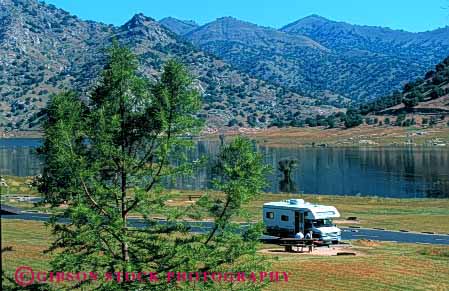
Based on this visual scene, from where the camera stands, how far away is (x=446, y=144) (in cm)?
18700

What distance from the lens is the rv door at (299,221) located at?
4454 centimetres

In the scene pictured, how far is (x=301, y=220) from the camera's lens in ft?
146

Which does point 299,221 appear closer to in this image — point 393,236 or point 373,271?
point 393,236

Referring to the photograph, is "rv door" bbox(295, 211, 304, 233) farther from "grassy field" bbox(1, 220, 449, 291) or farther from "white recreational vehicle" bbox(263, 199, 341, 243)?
"grassy field" bbox(1, 220, 449, 291)

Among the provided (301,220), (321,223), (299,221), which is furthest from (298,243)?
(299,221)

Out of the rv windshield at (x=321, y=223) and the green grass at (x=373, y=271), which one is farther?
the rv windshield at (x=321, y=223)

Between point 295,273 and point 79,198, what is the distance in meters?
18.7

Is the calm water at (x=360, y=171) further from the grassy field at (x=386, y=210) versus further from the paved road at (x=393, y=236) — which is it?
the paved road at (x=393, y=236)

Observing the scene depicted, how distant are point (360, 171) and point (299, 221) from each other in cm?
8463

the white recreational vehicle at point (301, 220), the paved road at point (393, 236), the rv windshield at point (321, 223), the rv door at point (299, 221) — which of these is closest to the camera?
the white recreational vehicle at point (301, 220)

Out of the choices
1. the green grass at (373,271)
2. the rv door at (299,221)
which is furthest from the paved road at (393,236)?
the green grass at (373,271)

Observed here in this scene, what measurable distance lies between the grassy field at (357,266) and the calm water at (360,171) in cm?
2681

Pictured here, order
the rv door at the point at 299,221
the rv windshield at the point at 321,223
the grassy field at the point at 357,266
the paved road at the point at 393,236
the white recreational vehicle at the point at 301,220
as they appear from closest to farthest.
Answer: the grassy field at the point at 357,266 → the white recreational vehicle at the point at 301,220 → the rv windshield at the point at 321,223 → the rv door at the point at 299,221 → the paved road at the point at 393,236

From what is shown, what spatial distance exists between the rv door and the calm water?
19.4 meters
